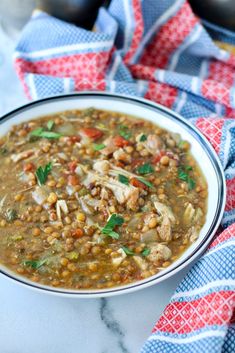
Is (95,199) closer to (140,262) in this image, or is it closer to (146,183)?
(146,183)

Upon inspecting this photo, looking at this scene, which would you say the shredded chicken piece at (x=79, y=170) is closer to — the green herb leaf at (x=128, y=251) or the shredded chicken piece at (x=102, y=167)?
the shredded chicken piece at (x=102, y=167)

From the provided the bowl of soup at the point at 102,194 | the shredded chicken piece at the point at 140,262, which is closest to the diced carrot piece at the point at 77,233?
the bowl of soup at the point at 102,194

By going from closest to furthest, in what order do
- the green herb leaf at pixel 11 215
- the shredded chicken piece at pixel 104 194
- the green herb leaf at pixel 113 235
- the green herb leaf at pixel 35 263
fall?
the green herb leaf at pixel 35 263 < the green herb leaf at pixel 113 235 < the green herb leaf at pixel 11 215 < the shredded chicken piece at pixel 104 194

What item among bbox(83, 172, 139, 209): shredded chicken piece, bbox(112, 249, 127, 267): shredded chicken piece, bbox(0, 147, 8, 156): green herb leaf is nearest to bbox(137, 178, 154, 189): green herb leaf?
bbox(83, 172, 139, 209): shredded chicken piece

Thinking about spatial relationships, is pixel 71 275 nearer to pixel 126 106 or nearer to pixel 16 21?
pixel 126 106

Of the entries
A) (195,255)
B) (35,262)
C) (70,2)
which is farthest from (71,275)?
(70,2)

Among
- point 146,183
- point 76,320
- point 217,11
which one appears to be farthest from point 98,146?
point 217,11

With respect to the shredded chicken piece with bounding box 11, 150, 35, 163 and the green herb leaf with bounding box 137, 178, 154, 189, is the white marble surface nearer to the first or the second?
the green herb leaf with bounding box 137, 178, 154, 189
